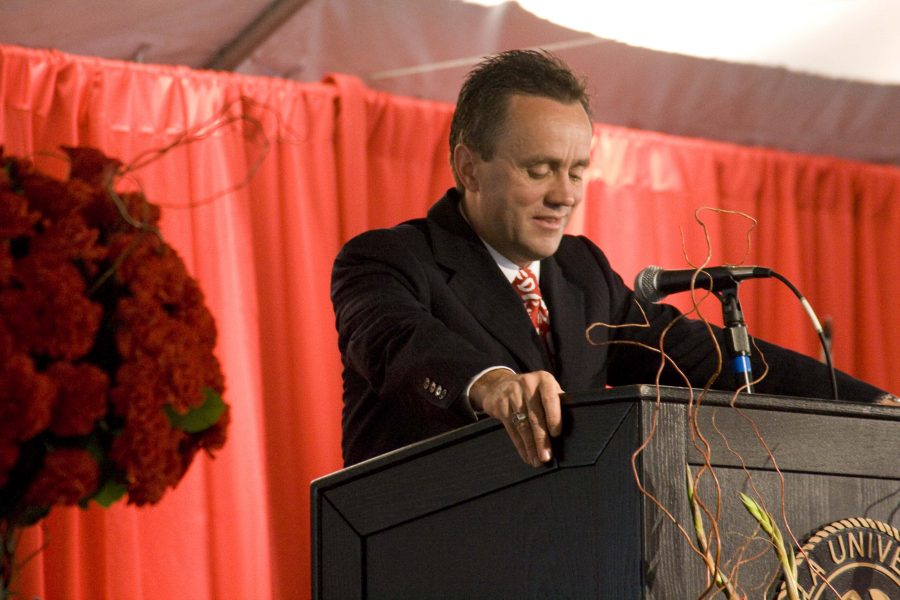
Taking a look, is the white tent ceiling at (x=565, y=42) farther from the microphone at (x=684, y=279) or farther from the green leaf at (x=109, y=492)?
the green leaf at (x=109, y=492)

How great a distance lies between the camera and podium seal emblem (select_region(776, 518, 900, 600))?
1.38m

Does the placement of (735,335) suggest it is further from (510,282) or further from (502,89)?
(502,89)

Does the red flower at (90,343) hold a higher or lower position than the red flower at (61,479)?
higher

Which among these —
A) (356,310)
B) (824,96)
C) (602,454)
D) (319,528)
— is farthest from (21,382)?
(824,96)

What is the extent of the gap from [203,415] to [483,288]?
98 cm

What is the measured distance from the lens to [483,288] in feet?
6.88

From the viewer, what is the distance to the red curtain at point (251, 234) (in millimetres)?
3318

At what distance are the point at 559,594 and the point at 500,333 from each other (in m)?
0.73

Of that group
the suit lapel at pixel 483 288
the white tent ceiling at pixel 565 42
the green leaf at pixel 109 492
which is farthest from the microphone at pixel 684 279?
the white tent ceiling at pixel 565 42

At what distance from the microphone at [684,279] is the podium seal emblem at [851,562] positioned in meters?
0.45

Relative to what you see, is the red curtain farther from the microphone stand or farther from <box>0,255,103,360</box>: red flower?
<box>0,255,103,360</box>: red flower

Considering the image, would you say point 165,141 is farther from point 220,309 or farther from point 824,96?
point 824,96

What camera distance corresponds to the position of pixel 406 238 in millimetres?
2121

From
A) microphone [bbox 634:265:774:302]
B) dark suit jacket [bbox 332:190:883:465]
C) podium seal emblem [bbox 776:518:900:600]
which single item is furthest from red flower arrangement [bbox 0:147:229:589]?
microphone [bbox 634:265:774:302]
